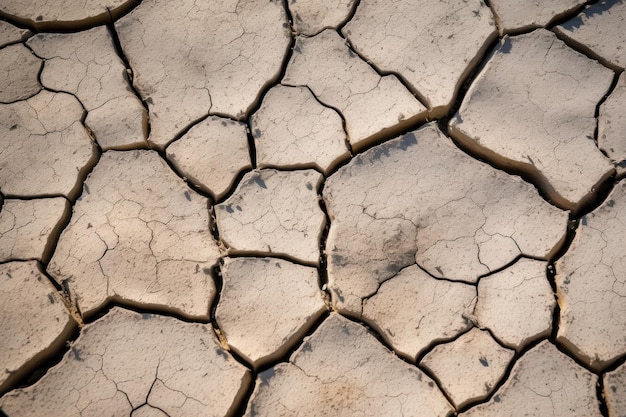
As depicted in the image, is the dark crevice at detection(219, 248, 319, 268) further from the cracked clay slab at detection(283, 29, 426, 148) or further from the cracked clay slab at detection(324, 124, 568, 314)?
the cracked clay slab at detection(283, 29, 426, 148)

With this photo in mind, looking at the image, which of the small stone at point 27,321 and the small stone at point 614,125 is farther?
the small stone at point 614,125

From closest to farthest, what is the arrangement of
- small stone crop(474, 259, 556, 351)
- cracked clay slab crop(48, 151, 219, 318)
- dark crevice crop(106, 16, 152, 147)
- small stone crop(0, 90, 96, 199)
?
small stone crop(474, 259, 556, 351)
cracked clay slab crop(48, 151, 219, 318)
small stone crop(0, 90, 96, 199)
dark crevice crop(106, 16, 152, 147)

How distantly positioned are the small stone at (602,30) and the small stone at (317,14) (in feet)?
3.15

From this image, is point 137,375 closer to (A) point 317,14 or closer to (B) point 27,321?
(B) point 27,321

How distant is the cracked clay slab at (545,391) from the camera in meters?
1.64

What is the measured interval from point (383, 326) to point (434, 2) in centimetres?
148

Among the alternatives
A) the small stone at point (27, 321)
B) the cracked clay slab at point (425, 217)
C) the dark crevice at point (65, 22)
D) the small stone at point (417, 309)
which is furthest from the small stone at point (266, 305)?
the dark crevice at point (65, 22)

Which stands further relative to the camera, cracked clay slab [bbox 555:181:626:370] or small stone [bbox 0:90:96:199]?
small stone [bbox 0:90:96:199]

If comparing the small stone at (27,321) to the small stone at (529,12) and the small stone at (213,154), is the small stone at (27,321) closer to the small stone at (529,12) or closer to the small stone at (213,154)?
the small stone at (213,154)

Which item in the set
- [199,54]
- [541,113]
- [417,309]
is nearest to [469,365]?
[417,309]

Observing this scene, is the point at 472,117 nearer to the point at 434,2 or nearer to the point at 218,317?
the point at 434,2

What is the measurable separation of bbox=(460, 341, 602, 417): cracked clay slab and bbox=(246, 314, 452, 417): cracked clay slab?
0.60ft

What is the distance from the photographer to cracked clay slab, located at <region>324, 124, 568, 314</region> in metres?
1.86

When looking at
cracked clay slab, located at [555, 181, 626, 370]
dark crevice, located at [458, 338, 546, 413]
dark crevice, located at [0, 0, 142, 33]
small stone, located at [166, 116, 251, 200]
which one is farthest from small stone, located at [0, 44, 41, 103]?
cracked clay slab, located at [555, 181, 626, 370]
